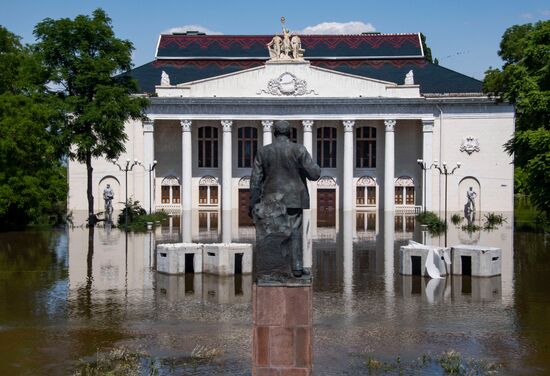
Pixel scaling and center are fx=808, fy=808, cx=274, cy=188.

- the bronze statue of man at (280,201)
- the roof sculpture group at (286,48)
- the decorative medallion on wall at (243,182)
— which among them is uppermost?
the roof sculpture group at (286,48)

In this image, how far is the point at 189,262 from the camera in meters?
26.2

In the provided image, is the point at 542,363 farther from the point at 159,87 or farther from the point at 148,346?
the point at 159,87

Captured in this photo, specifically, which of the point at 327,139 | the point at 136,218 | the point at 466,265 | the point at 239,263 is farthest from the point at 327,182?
the point at 239,263

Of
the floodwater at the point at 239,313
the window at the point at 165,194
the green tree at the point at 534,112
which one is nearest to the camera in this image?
the floodwater at the point at 239,313

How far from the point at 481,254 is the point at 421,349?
32.3ft

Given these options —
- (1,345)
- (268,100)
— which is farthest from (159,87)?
(1,345)

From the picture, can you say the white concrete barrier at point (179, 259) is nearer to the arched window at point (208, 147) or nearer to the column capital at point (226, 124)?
the column capital at point (226, 124)

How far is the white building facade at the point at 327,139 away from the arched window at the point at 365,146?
80 mm

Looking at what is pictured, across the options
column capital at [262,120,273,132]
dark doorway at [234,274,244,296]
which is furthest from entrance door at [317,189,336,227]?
dark doorway at [234,274,244,296]

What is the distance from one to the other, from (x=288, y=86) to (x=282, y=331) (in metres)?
49.4

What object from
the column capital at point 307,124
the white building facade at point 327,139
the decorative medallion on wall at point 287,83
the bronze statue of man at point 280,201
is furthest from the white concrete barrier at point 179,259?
the decorative medallion on wall at point 287,83

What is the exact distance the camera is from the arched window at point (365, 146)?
6419 centimetres

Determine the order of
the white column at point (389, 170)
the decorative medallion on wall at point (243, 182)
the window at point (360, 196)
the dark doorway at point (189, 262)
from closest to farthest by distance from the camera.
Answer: the dark doorway at point (189, 262) < the white column at point (389, 170) < the decorative medallion on wall at point (243, 182) < the window at point (360, 196)

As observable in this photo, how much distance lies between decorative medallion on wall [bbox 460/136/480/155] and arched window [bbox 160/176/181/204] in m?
22.3
